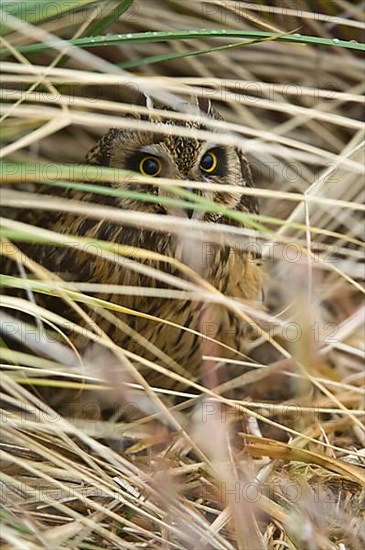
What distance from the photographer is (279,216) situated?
257cm

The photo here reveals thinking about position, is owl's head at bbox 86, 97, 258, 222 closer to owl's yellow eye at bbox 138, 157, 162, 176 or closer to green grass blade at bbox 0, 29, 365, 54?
owl's yellow eye at bbox 138, 157, 162, 176

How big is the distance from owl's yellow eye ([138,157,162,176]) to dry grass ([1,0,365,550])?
0.14m

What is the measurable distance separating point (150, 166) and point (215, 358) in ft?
1.44

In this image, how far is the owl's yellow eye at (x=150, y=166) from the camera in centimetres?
185

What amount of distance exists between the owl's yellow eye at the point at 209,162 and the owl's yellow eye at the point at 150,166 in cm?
8

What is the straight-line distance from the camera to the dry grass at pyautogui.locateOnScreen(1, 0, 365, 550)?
4.80ft

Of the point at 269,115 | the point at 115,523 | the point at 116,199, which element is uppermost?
the point at 269,115

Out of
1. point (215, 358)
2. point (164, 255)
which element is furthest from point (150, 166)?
point (215, 358)

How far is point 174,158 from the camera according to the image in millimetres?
1805

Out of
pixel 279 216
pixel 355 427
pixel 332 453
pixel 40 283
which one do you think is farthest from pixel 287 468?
pixel 279 216

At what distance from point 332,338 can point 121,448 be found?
523 millimetres

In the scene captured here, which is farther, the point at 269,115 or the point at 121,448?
the point at 269,115

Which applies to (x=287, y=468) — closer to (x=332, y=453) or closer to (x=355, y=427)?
(x=332, y=453)

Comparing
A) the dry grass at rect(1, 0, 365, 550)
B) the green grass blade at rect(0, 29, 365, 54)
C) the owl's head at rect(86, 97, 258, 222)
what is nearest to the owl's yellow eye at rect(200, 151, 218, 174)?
the owl's head at rect(86, 97, 258, 222)
